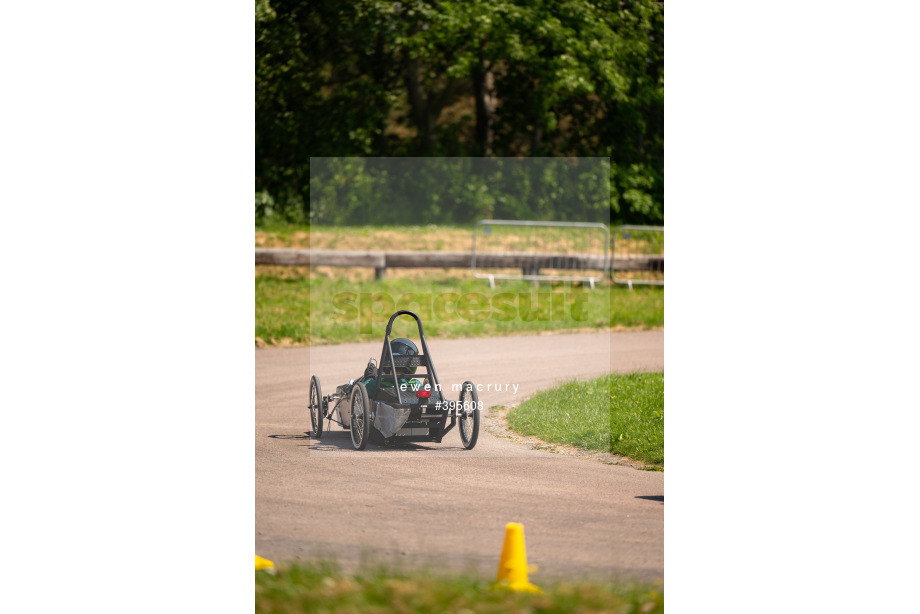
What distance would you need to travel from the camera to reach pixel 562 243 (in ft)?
33.7

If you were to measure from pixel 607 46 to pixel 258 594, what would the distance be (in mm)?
7447

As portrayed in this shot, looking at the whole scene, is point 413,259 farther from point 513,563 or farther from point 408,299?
point 513,563

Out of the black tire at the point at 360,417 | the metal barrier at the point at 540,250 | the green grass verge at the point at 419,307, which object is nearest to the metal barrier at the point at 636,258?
the green grass verge at the point at 419,307

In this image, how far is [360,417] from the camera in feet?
23.5

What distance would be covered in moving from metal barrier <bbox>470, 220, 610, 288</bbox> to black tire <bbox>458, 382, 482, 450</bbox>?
3.05 m

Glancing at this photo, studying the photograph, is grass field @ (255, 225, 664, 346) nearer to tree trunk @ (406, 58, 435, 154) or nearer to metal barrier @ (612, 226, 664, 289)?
metal barrier @ (612, 226, 664, 289)

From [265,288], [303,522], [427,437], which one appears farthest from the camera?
[265,288]

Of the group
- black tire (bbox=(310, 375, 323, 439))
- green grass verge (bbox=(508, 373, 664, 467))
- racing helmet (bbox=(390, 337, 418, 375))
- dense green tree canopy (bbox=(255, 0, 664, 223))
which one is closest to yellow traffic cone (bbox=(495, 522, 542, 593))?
racing helmet (bbox=(390, 337, 418, 375))

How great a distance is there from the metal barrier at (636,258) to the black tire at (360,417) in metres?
5.06

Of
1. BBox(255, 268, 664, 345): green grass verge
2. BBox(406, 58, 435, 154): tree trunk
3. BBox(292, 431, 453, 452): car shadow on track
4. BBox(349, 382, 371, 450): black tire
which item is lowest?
BBox(292, 431, 453, 452): car shadow on track

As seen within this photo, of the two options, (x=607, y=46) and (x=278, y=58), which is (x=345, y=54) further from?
(x=607, y=46)

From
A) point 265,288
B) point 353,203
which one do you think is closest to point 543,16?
point 353,203

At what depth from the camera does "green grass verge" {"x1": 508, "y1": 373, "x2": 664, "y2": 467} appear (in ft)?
25.3

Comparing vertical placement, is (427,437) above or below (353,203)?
below
